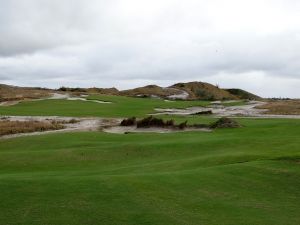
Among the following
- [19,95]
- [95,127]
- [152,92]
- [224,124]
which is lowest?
[95,127]

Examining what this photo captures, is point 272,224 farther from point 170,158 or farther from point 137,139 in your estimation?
point 137,139

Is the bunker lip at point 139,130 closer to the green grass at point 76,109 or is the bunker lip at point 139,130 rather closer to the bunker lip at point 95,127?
the bunker lip at point 95,127

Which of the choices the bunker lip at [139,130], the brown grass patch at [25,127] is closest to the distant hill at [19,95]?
the brown grass patch at [25,127]

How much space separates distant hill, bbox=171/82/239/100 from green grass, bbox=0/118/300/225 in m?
95.8

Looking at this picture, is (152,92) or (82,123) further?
(152,92)

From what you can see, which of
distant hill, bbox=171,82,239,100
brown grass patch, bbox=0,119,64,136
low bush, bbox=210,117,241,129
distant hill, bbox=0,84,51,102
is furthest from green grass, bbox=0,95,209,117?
distant hill, bbox=171,82,239,100

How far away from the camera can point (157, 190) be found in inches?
688

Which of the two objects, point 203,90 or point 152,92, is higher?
point 203,90

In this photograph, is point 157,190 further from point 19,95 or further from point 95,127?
point 19,95

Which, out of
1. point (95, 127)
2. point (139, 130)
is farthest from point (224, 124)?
point (95, 127)

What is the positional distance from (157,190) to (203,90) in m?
112

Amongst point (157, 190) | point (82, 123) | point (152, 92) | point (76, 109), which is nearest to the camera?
point (157, 190)

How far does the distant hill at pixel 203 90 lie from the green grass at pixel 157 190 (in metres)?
95.8

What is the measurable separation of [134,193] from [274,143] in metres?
15.0
